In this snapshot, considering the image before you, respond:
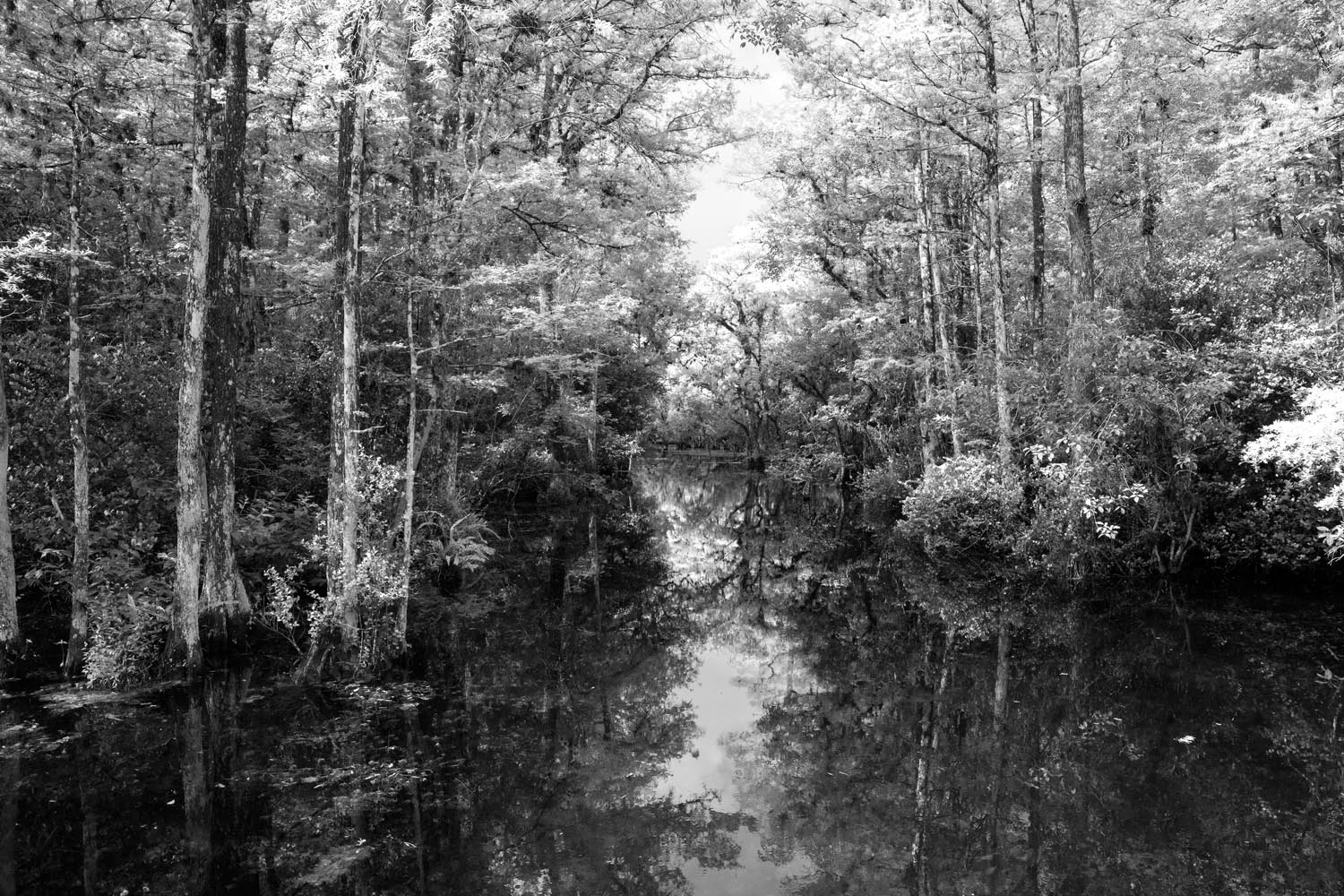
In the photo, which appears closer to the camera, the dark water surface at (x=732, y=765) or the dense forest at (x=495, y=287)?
the dark water surface at (x=732, y=765)

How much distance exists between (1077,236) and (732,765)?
11.5m

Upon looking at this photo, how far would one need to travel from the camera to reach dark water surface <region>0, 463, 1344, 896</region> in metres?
4.86

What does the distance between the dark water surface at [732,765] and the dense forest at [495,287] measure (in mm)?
1516

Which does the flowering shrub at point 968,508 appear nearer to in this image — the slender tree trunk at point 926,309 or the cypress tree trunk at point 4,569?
the slender tree trunk at point 926,309

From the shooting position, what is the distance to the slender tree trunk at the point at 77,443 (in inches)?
302

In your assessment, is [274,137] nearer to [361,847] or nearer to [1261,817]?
[361,847]

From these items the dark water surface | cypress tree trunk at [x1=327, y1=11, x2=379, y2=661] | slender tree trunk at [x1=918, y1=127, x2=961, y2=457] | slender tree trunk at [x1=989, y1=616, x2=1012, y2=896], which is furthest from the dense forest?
slender tree trunk at [x1=989, y1=616, x2=1012, y2=896]

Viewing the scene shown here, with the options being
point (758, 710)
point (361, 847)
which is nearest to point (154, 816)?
point (361, 847)

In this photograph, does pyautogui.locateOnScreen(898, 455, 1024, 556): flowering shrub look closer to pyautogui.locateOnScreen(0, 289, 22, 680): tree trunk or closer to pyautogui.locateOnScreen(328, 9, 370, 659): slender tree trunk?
pyautogui.locateOnScreen(328, 9, 370, 659): slender tree trunk

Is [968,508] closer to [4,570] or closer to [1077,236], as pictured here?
[1077,236]

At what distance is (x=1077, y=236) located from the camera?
13.5 m

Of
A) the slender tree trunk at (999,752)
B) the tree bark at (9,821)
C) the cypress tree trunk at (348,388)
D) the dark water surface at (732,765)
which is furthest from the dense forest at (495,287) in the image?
the slender tree trunk at (999,752)

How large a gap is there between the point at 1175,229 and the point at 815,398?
1604 cm

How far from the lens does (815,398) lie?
33.3 m
